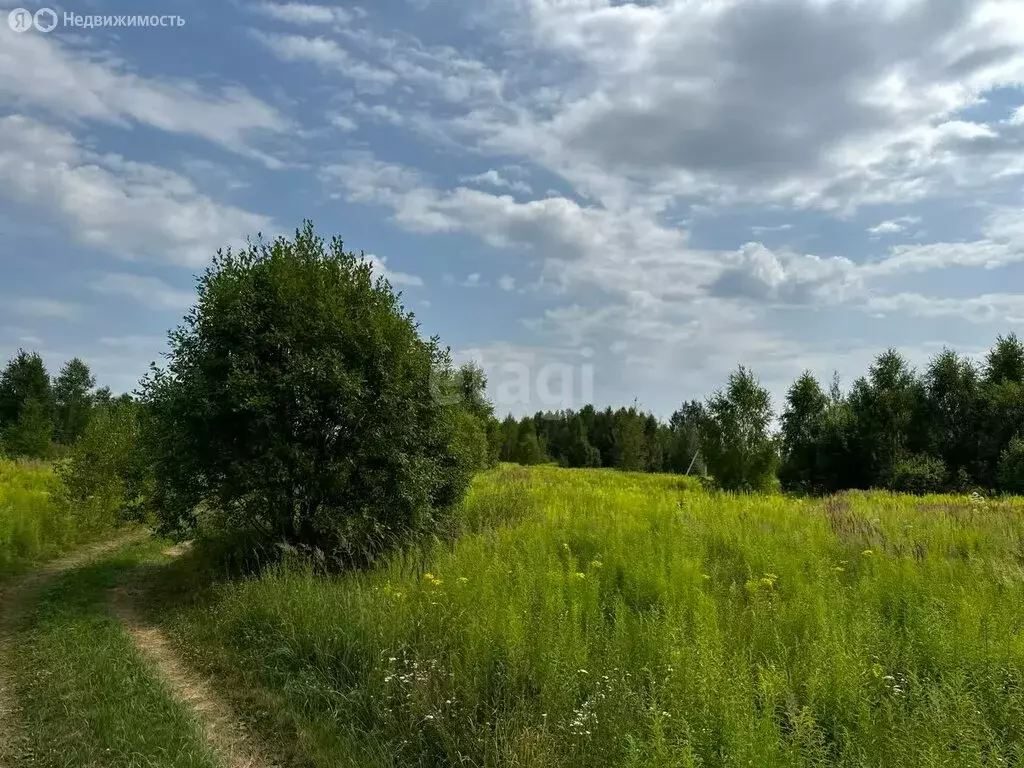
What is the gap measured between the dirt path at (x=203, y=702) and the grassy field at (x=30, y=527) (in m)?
6.36

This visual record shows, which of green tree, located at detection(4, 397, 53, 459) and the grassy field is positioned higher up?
green tree, located at detection(4, 397, 53, 459)

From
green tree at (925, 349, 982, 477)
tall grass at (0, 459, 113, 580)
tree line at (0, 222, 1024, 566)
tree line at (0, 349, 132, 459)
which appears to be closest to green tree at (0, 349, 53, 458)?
tree line at (0, 349, 132, 459)

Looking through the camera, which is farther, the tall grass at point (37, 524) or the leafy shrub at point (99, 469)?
the leafy shrub at point (99, 469)

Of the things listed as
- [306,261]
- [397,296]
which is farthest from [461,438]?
[306,261]

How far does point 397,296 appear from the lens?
12.2 m

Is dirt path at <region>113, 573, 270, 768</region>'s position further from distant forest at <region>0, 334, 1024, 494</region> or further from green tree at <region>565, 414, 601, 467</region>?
green tree at <region>565, 414, 601, 467</region>

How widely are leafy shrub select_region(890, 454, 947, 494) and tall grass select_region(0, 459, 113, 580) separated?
3308 cm

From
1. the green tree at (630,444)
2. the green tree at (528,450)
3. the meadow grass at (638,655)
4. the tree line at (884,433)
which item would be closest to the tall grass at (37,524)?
the meadow grass at (638,655)

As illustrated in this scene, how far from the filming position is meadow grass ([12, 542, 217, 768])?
4719 millimetres

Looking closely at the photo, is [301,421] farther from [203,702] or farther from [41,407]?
[41,407]

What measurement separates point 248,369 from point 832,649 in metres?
8.72

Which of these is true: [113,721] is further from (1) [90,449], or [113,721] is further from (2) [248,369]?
(1) [90,449]

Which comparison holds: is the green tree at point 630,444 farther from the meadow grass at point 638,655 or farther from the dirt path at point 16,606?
the meadow grass at point 638,655

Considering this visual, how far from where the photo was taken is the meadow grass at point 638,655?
3.97 meters
